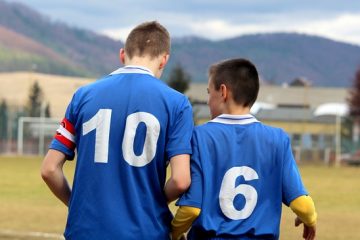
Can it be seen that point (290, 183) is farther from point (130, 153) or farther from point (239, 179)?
point (130, 153)

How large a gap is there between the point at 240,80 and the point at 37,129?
243ft

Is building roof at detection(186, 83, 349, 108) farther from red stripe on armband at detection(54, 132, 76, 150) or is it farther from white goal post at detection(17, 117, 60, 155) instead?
red stripe on armband at detection(54, 132, 76, 150)

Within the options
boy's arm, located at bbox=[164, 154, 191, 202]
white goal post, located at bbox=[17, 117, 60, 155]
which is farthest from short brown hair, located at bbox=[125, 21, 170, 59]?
white goal post, located at bbox=[17, 117, 60, 155]

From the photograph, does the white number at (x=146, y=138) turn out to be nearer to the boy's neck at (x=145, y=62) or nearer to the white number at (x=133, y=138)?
the white number at (x=133, y=138)

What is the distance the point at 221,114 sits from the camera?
16.0ft

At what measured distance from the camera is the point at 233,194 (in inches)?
187

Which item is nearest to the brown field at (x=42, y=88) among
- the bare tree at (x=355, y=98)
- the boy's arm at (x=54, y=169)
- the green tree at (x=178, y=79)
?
the bare tree at (x=355, y=98)

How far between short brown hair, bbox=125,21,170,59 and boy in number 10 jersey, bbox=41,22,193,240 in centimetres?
1

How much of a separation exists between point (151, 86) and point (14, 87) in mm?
139001

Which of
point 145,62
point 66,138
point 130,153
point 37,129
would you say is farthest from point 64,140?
point 37,129

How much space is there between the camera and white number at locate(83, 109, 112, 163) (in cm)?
468

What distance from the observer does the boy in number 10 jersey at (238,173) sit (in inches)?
186

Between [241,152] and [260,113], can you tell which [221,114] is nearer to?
[241,152]

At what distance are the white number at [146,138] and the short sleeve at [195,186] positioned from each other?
200mm
